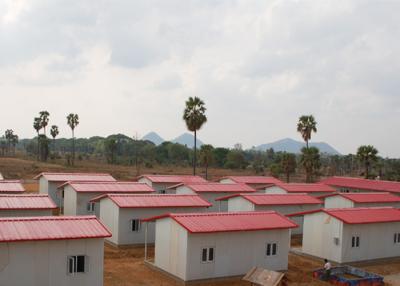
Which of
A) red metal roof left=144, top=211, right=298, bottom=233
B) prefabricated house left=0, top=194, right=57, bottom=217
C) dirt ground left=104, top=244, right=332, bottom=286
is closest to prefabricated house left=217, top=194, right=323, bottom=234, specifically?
dirt ground left=104, top=244, right=332, bottom=286

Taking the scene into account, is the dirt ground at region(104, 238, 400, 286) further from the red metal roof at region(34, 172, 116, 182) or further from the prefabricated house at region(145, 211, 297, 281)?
the red metal roof at region(34, 172, 116, 182)

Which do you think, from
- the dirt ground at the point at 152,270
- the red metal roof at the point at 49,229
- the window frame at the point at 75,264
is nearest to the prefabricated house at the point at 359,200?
the dirt ground at the point at 152,270

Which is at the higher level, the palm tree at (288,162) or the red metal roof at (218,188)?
the palm tree at (288,162)

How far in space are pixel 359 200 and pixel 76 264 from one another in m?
30.1

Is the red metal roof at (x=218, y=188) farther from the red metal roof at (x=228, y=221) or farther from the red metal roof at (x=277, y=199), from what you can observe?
the red metal roof at (x=228, y=221)

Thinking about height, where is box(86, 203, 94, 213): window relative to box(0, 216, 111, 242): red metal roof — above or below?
below

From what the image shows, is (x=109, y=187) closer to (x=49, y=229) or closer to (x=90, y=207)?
(x=90, y=207)

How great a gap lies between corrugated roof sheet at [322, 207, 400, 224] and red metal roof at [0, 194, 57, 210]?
63.0 ft

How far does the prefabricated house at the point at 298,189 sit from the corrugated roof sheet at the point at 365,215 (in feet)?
50.6

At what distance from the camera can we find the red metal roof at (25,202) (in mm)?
30391

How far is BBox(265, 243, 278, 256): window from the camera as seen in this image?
2894 centimetres

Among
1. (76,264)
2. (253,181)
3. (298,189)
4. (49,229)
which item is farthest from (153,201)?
(253,181)

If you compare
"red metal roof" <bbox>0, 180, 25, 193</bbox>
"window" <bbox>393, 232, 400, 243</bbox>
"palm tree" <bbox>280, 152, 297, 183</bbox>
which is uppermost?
"palm tree" <bbox>280, 152, 297, 183</bbox>

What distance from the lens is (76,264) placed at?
22.4 metres
